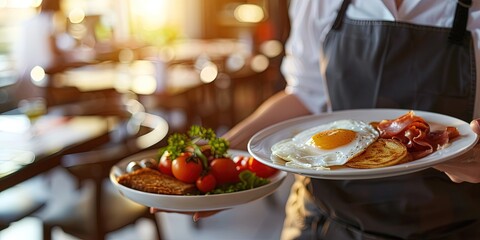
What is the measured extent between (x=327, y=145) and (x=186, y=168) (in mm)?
328

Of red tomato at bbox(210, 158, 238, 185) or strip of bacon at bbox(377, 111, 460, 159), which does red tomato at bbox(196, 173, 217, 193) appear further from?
strip of bacon at bbox(377, 111, 460, 159)

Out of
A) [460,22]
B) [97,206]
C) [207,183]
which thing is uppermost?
[460,22]

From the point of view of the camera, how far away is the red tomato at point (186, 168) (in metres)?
1.20

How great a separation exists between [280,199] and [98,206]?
171 cm

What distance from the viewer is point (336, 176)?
89 centimetres

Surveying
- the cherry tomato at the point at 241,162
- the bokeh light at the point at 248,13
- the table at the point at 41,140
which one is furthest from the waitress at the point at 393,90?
the bokeh light at the point at 248,13

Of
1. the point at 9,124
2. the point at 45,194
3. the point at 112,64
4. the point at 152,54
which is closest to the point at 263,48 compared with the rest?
the point at 152,54

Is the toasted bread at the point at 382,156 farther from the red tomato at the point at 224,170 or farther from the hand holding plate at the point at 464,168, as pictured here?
the red tomato at the point at 224,170

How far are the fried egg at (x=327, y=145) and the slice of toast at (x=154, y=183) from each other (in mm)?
230

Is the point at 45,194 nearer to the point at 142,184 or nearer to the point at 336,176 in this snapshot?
the point at 142,184

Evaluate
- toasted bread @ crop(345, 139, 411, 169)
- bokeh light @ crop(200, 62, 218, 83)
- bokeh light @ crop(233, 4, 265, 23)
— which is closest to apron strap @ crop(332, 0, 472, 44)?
toasted bread @ crop(345, 139, 411, 169)

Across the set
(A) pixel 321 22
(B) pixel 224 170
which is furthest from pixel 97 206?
(A) pixel 321 22

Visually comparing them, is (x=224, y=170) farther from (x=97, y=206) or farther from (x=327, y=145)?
(x=97, y=206)

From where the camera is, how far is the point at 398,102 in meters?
1.24
